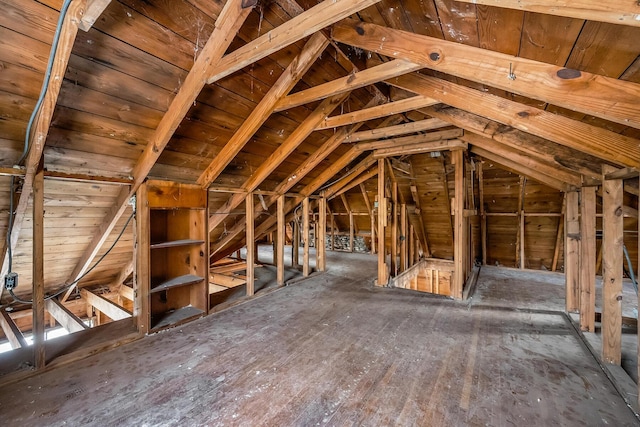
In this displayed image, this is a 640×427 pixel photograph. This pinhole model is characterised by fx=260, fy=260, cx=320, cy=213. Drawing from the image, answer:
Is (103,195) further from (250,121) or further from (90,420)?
(90,420)

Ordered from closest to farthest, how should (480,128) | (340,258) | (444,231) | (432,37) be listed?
(432,37) → (480,128) → (444,231) → (340,258)

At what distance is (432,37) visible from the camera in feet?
4.87

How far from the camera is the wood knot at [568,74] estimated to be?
112 centimetres

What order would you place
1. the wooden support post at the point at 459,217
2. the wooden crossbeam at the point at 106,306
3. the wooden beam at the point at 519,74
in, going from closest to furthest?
the wooden beam at the point at 519,74, the wooden crossbeam at the point at 106,306, the wooden support post at the point at 459,217

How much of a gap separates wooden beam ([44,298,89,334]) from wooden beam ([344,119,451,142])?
3.90m

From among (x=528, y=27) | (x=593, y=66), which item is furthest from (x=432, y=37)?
(x=593, y=66)

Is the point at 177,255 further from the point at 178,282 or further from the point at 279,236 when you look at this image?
the point at 279,236

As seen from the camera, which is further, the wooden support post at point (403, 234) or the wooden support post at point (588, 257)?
the wooden support post at point (403, 234)

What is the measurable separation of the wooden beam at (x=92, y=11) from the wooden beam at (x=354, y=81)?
4.49ft

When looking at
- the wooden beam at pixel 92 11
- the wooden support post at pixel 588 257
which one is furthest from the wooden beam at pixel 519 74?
the wooden support post at pixel 588 257

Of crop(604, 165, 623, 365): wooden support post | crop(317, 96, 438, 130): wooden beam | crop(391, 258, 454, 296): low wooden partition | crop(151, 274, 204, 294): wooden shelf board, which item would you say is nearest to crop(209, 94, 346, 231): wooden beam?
crop(317, 96, 438, 130): wooden beam

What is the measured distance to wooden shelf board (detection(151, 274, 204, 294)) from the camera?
273 centimetres

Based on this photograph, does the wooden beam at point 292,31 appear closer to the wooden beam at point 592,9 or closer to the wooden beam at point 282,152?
the wooden beam at point 592,9

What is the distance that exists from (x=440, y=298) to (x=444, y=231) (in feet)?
7.40
